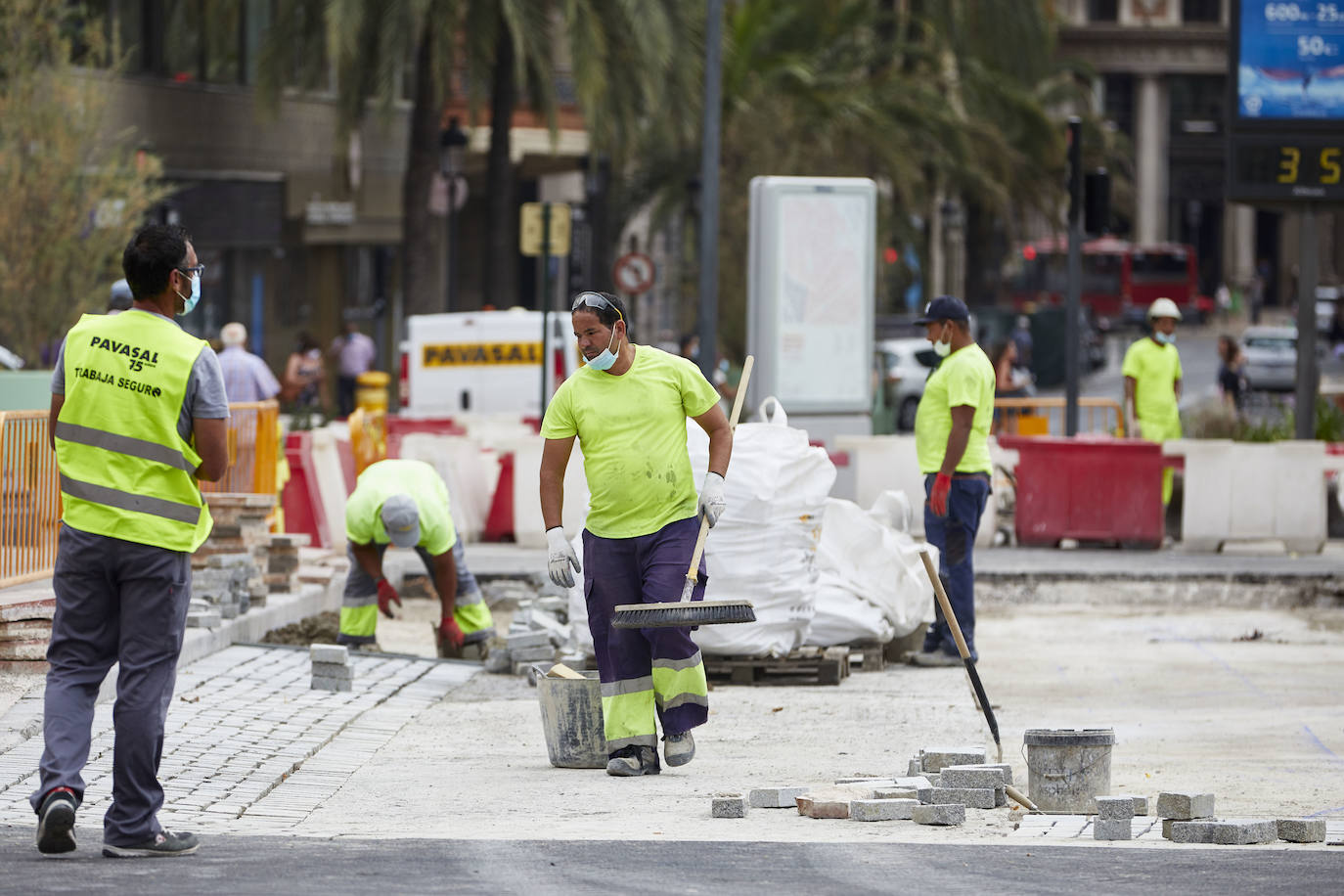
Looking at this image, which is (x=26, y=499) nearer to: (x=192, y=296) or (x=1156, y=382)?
(x=192, y=296)

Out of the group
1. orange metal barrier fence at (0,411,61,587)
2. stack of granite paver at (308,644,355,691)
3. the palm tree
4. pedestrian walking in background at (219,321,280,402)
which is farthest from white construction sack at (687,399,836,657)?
the palm tree

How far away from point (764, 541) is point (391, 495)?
1.90 metres

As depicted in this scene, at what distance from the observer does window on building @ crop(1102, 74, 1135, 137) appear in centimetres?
8694

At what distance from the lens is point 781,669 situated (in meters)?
10.5

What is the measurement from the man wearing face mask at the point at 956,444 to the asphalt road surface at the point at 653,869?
14.4 ft

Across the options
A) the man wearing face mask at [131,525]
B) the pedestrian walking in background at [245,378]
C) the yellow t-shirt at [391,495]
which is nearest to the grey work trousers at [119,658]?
the man wearing face mask at [131,525]

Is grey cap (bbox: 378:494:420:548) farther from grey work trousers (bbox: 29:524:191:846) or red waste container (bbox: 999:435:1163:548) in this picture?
red waste container (bbox: 999:435:1163:548)

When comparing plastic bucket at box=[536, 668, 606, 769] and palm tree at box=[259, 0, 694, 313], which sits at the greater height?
palm tree at box=[259, 0, 694, 313]

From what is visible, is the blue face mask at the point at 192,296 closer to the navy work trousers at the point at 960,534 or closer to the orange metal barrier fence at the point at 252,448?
the navy work trousers at the point at 960,534

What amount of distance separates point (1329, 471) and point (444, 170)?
1553cm

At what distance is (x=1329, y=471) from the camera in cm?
1789

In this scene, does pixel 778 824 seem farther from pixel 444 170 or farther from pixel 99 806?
pixel 444 170

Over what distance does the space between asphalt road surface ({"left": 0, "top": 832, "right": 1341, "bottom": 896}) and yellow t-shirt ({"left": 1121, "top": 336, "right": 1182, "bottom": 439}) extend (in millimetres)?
12010

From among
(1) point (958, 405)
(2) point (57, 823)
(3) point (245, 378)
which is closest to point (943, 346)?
(1) point (958, 405)
